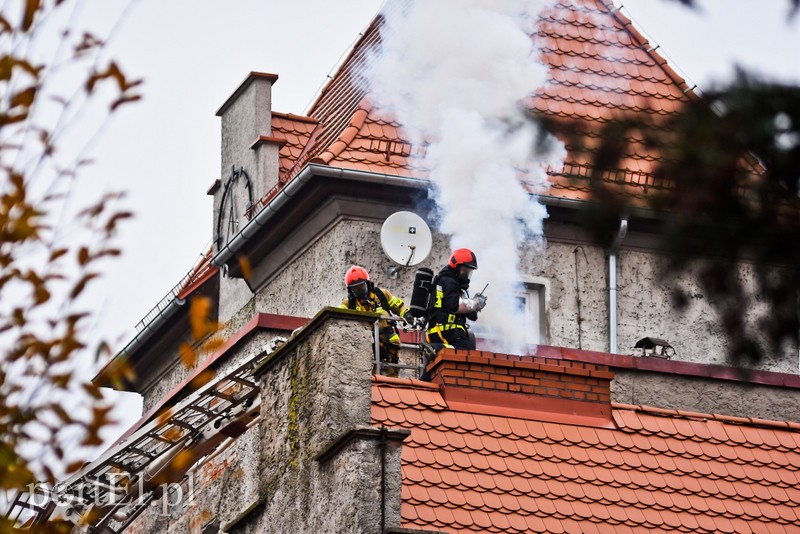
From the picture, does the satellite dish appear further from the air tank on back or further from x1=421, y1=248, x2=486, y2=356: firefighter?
x1=421, y1=248, x2=486, y2=356: firefighter

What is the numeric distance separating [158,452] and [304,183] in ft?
11.5

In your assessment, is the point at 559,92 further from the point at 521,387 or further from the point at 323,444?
the point at 323,444

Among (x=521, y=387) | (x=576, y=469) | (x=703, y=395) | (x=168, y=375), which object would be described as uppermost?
(x=168, y=375)

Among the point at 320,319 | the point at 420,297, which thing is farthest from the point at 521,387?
the point at 420,297

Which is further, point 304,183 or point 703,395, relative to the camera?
point 304,183

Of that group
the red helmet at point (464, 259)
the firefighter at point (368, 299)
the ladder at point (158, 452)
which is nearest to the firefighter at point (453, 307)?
the red helmet at point (464, 259)

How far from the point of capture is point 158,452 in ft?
58.6

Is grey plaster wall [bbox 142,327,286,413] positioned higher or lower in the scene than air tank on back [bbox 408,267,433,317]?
higher

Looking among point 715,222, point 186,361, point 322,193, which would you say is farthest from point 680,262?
point 322,193

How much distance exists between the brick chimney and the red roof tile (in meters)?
A: 0.08

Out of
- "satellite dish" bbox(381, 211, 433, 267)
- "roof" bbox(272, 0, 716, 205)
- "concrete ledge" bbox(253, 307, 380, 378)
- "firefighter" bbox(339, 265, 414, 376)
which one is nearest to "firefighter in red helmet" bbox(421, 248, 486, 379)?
"firefighter" bbox(339, 265, 414, 376)

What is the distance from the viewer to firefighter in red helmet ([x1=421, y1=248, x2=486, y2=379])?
16719mm

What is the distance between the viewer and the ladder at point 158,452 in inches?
667

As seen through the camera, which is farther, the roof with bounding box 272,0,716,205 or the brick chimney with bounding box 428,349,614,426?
the roof with bounding box 272,0,716,205
